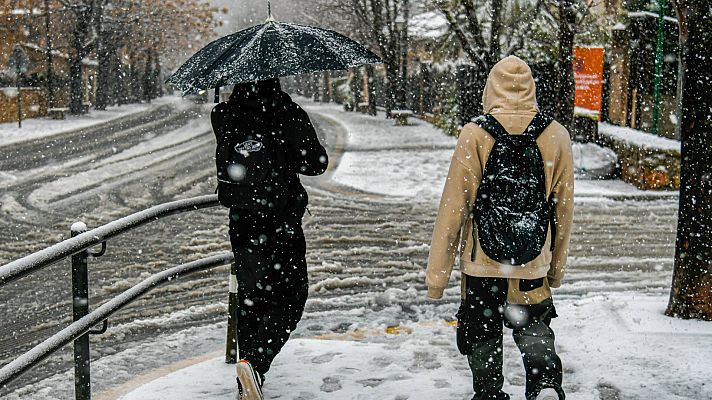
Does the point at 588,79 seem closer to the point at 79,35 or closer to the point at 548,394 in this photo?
the point at 548,394

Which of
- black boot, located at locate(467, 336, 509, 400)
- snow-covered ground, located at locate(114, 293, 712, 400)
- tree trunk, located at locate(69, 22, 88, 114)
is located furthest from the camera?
tree trunk, located at locate(69, 22, 88, 114)

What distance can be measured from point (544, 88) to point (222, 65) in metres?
17.6

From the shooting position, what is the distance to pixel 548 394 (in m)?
3.76

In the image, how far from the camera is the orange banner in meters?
15.5

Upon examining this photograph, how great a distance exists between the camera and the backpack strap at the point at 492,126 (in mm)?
3664

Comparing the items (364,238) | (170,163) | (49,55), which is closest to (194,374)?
(364,238)

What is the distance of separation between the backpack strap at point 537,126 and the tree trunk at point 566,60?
40.7 ft

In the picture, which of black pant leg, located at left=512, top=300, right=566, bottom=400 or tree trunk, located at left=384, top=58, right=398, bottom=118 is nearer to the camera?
black pant leg, located at left=512, top=300, right=566, bottom=400

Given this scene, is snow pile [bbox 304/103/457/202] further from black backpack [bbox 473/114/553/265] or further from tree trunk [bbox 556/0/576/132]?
black backpack [bbox 473/114/553/265]

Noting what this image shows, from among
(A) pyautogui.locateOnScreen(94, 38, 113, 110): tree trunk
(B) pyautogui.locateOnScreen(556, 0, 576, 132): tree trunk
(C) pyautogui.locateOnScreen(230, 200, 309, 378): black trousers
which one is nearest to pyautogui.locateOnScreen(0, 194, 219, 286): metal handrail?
(C) pyautogui.locateOnScreen(230, 200, 309, 378): black trousers

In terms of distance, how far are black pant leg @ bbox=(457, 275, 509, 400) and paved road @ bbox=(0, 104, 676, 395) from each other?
2.59 meters

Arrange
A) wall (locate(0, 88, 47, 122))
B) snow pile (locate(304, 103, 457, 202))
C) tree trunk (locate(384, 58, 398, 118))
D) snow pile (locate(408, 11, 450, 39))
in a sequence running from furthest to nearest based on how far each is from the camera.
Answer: snow pile (locate(408, 11, 450, 39))
wall (locate(0, 88, 47, 122))
tree trunk (locate(384, 58, 398, 118))
snow pile (locate(304, 103, 457, 202))

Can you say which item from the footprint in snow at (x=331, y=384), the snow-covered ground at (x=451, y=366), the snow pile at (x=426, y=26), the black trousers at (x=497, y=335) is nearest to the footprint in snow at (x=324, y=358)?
the snow-covered ground at (x=451, y=366)

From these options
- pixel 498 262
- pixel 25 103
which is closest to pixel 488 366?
pixel 498 262
